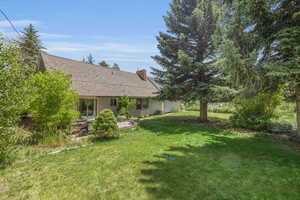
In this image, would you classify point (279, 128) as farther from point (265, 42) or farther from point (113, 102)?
point (113, 102)

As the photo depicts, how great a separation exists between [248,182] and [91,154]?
4992 mm

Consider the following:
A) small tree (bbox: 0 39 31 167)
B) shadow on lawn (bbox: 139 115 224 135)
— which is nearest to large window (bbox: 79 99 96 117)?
shadow on lawn (bbox: 139 115 224 135)

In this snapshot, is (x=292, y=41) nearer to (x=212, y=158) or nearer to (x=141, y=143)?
(x=212, y=158)

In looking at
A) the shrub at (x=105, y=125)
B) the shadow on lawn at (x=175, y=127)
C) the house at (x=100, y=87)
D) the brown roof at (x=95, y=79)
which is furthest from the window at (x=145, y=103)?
the shrub at (x=105, y=125)

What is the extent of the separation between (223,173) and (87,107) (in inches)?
425

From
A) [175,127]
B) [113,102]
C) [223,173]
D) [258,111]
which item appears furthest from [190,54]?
[223,173]

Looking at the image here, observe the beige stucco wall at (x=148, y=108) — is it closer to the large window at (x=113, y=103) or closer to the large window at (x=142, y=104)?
the large window at (x=113, y=103)

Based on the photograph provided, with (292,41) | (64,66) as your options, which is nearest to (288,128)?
(292,41)

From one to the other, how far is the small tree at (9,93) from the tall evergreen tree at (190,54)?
864cm

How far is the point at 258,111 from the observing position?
881cm

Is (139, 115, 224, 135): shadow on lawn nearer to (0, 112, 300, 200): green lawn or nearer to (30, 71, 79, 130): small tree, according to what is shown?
(0, 112, 300, 200): green lawn

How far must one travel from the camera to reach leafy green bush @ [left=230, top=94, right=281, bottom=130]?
8.33 m

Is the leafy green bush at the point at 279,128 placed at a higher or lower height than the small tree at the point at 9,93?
lower

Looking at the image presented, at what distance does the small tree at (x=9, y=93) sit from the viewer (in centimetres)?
404
